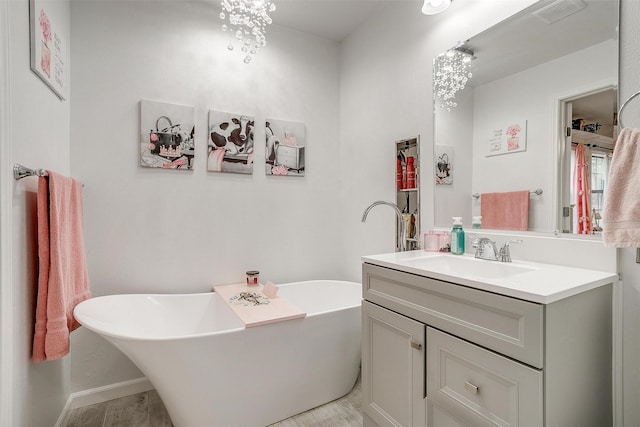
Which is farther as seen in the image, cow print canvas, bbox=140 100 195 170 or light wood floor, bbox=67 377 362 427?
cow print canvas, bbox=140 100 195 170

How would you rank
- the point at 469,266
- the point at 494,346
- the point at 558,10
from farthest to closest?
the point at 469,266
the point at 558,10
the point at 494,346

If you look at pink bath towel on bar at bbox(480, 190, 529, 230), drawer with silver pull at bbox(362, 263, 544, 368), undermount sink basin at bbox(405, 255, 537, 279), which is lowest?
drawer with silver pull at bbox(362, 263, 544, 368)

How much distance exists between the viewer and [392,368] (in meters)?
1.34

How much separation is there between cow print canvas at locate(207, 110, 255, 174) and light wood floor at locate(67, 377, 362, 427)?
1.58 meters

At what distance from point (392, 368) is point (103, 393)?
1.84 metres

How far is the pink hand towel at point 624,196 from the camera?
3.19 ft

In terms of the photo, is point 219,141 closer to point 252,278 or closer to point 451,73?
point 252,278

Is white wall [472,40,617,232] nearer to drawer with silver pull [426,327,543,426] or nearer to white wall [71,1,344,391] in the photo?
drawer with silver pull [426,327,543,426]

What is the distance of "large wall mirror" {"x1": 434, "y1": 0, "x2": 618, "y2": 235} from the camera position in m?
1.20

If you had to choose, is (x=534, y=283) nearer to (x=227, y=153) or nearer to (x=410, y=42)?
(x=410, y=42)

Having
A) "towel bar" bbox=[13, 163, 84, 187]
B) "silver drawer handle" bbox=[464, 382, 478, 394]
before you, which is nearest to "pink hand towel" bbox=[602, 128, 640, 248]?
"silver drawer handle" bbox=[464, 382, 478, 394]

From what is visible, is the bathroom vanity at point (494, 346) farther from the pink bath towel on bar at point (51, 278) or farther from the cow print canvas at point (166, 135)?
the cow print canvas at point (166, 135)

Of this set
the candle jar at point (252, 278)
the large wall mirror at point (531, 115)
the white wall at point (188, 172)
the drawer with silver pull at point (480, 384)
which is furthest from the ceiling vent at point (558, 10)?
the candle jar at point (252, 278)

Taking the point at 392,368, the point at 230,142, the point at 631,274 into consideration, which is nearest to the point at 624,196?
the point at 631,274
